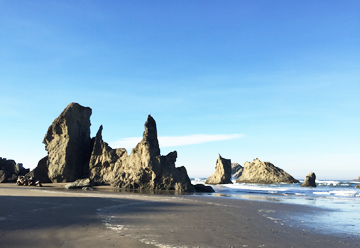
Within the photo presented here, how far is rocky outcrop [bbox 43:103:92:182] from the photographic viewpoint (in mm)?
45406

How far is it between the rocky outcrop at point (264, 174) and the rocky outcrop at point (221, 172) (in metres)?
12.0

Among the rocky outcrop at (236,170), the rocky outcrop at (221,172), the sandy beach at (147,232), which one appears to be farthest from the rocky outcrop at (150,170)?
the rocky outcrop at (236,170)

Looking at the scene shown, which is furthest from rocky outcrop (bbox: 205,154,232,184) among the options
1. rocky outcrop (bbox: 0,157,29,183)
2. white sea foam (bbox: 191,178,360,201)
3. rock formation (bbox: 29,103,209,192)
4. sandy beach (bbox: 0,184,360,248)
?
sandy beach (bbox: 0,184,360,248)

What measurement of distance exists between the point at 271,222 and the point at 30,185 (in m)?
35.2

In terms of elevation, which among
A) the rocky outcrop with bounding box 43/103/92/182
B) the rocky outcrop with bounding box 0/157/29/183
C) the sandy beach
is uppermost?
the rocky outcrop with bounding box 43/103/92/182

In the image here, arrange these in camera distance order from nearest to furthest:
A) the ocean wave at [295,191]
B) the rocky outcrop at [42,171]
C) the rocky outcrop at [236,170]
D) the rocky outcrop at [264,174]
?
the ocean wave at [295,191], the rocky outcrop at [42,171], the rocky outcrop at [264,174], the rocky outcrop at [236,170]

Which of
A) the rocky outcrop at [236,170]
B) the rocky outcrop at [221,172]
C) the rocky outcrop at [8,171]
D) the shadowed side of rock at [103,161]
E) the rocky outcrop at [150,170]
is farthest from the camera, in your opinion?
the rocky outcrop at [236,170]

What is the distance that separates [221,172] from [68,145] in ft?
168

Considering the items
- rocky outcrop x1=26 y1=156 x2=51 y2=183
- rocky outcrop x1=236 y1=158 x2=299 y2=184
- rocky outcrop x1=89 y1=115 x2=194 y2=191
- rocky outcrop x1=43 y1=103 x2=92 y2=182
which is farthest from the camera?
rocky outcrop x1=236 y1=158 x2=299 y2=184

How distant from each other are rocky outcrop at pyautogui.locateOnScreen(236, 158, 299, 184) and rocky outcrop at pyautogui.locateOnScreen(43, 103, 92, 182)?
6049 centimetres

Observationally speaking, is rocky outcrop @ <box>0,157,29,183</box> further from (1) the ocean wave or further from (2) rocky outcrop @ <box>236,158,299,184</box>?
(2) rocky outcrop @ <box>236,158,299,184</box>

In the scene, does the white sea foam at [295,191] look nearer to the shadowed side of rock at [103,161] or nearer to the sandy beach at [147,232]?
the shadowed side of rock at [103,161]

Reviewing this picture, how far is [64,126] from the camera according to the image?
46.8 metres

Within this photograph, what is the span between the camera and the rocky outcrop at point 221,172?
3282 inches
